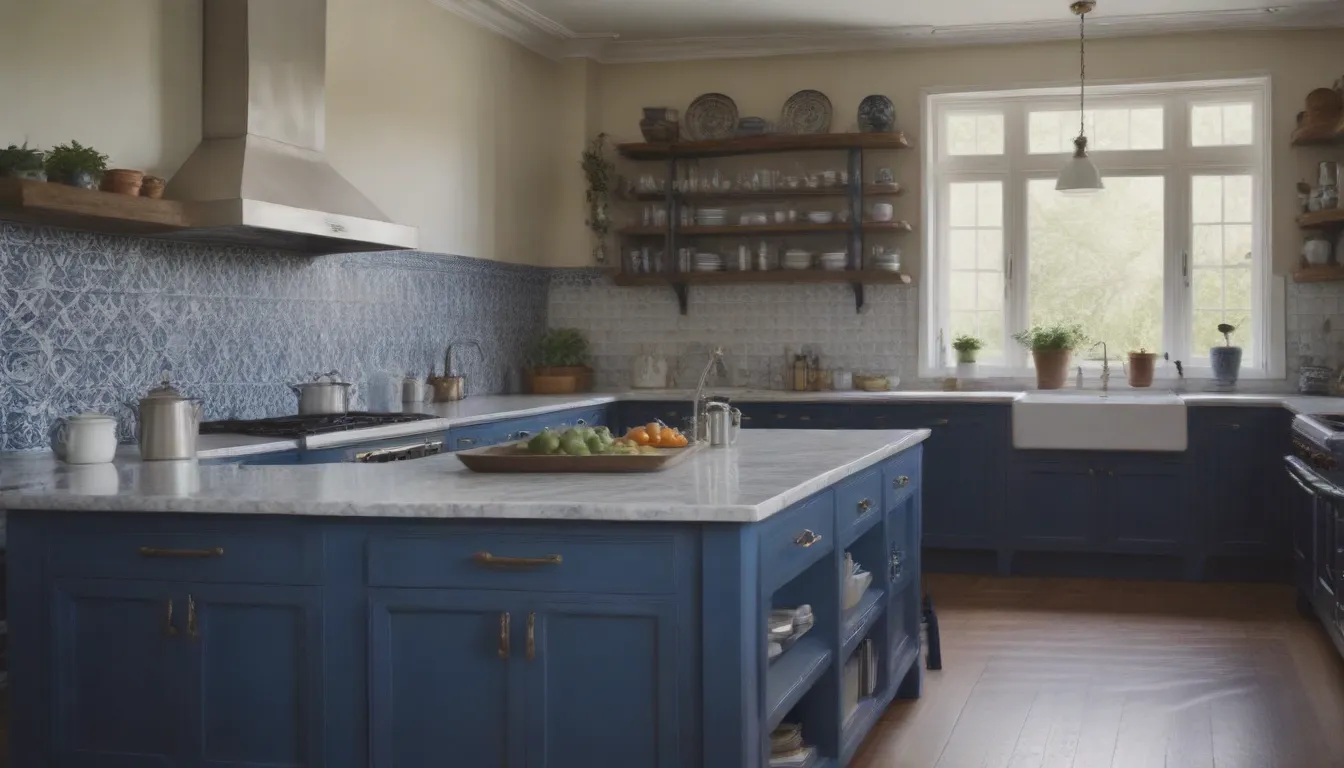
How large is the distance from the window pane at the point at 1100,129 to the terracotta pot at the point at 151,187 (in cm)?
506

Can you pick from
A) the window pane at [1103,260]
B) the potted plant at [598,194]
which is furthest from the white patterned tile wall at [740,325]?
the window pane at [1103,260]

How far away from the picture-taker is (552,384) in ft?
26.1

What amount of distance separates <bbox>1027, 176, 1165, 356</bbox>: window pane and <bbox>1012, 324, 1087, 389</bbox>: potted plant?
28cm

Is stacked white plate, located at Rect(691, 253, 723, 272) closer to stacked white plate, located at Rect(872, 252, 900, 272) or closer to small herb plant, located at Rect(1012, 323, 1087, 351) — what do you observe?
stacked white plate, located at Rect(872, 252, 900, 272)

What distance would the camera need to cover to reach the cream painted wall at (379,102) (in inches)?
178

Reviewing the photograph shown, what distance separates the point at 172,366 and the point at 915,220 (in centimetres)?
437

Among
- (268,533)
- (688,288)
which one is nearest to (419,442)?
(268,533)

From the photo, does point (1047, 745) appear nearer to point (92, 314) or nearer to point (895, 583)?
point (895, 583)

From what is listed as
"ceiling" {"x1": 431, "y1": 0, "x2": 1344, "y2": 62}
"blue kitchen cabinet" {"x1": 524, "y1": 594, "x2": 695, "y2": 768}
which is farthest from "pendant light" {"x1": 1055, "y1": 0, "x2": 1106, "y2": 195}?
"blue kitchen cabinet" {"x1": 524, "y1": 594, "x2": 695, "y2": 768}

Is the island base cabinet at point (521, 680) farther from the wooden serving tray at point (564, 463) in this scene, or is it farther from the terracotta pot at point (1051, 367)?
the terracotta pot at point (1051, 367)

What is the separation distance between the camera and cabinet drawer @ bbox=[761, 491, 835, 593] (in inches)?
113

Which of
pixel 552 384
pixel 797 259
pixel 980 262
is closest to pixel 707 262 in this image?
pixel 797 259

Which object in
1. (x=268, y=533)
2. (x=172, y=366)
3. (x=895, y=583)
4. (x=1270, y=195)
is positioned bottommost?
(x=895, y=583)

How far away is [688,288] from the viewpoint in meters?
8.27
